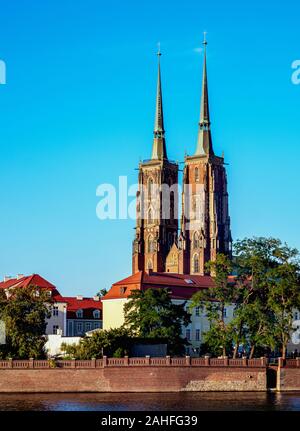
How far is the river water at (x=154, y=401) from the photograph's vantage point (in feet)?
234

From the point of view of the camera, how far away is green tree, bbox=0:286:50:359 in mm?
90125

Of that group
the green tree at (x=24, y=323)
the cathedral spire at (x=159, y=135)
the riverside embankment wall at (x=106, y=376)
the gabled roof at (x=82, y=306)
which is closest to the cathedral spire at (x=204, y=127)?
the cathedral spire at (x=159, y=135)

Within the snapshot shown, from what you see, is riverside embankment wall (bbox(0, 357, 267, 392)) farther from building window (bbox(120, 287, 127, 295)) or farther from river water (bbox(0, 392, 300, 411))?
building window (bbox(120, 287, 127, 295))

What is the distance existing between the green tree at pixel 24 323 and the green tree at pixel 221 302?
14371 mm

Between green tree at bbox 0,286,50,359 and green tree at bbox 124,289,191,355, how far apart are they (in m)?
11.1

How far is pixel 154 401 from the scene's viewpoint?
250ft

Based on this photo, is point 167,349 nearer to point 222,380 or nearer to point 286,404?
point 222,380

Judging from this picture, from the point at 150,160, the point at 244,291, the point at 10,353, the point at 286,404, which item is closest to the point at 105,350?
the point at 10,353

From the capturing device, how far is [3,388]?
8469 centimetres

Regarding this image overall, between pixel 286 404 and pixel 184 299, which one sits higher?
pixel 184 299

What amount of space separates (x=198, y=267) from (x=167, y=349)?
64211 mm

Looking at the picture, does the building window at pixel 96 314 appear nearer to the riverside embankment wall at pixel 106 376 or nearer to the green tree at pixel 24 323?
the green tree at pixel 24 323

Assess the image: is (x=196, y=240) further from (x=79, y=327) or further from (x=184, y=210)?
(x=79, y=327)
